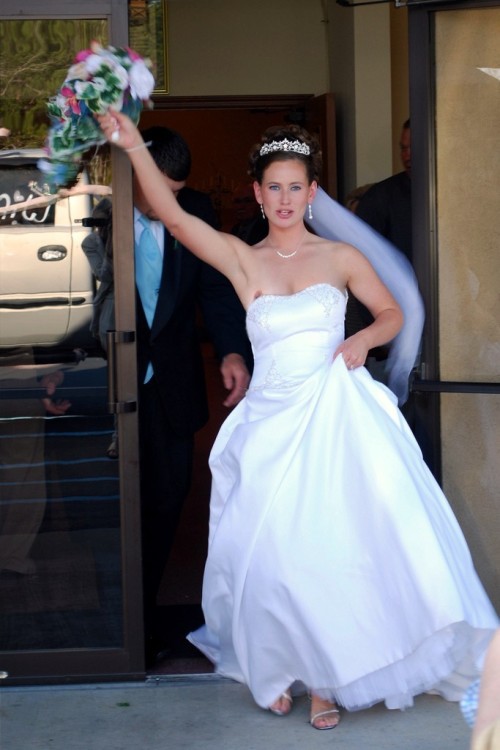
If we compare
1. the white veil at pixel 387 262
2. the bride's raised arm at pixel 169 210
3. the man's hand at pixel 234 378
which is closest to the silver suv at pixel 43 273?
the bride's raised arm at pixel 169 210

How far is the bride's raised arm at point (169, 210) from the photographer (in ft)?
13.0

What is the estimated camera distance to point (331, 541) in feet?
12.9

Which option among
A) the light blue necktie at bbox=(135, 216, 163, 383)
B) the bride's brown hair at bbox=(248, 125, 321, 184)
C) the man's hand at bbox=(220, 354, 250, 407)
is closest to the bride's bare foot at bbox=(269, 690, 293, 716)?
the man's hand at bbox=(220, 354, 250, 407)

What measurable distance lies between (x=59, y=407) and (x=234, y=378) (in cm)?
71

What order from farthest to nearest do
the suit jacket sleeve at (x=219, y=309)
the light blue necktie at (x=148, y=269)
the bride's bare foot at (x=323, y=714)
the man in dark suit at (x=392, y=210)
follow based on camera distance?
1. the man in dark suit at (x=392, y=210)
2. the suit jacket sleeve at (x=219, y=309)
3. the light blue necktie at (x=148, y=269)
4. the bride's bare foot at (x=323, y=714)

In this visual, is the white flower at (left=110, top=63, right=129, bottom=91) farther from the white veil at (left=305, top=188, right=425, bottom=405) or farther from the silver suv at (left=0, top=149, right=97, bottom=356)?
the white veil at (left=305, top=188, right=425, bottom=405)

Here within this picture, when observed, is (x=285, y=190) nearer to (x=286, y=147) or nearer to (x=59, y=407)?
(x=286, y=147)

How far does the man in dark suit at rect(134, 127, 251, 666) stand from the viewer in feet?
14.9

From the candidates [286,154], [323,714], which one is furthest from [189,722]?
[286,154]

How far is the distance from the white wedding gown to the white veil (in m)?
0.31

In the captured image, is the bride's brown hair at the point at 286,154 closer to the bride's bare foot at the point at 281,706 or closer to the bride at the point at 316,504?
the bride at the point at 316,504

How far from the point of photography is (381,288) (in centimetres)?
432

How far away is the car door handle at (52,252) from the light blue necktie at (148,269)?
395 millimetres

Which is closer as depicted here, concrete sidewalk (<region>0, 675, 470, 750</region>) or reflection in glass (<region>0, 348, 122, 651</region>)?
concrete sidewalk (<region>0, 675, 470, 750</region>)
